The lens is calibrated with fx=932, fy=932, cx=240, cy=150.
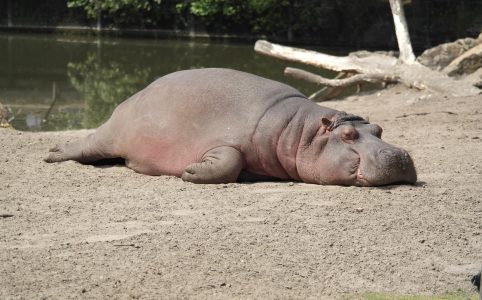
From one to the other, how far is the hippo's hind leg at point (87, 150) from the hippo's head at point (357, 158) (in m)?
1.84

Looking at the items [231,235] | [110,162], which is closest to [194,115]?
[110,162]

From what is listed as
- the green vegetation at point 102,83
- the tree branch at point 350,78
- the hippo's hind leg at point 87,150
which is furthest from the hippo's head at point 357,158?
the green vegetation at point 102,83

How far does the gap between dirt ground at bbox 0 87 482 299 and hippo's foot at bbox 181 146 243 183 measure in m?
0.11

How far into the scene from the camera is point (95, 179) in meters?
7.26

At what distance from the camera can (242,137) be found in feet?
23.2

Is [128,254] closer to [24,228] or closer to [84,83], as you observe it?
[24,228]

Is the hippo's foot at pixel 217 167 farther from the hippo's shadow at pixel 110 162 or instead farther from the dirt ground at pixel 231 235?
the hippo's shadow at pixel 110 162

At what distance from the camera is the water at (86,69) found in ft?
44.4

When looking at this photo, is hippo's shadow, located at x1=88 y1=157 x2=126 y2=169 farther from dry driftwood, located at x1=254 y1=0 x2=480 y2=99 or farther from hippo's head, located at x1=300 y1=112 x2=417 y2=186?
dry driftwood, located at x1=254 y1=0 x2=480 y2=99

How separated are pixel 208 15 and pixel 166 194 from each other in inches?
692

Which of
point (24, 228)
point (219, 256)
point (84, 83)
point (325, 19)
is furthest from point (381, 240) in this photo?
point (325, 19)

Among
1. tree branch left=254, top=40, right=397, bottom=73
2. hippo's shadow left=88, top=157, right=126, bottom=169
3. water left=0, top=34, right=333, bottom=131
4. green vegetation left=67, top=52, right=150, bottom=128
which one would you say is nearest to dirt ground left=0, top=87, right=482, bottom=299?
hippo's shadow left=88, top=157, right=126, bottom=169

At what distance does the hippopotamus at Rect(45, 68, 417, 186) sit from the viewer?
269 inches

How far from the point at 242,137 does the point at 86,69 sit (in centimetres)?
1165
